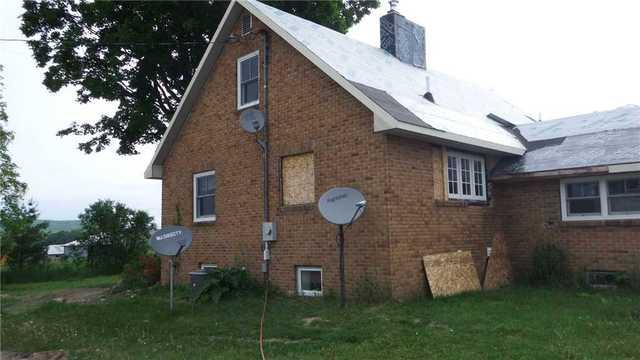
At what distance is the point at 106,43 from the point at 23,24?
10.8ft

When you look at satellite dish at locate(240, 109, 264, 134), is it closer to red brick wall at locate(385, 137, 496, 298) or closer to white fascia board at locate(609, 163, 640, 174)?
red brick wall at locate(385, 137, 496, 298)

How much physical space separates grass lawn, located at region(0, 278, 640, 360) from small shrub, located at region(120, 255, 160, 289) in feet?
13.0

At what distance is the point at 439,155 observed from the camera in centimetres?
1169

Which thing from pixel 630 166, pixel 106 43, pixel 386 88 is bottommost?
pixel 630 166

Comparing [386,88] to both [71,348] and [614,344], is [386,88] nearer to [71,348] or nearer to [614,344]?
[614,344]

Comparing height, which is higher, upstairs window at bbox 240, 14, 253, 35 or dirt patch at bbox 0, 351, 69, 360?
upstairs window at bbox 240, 14, 253, 35

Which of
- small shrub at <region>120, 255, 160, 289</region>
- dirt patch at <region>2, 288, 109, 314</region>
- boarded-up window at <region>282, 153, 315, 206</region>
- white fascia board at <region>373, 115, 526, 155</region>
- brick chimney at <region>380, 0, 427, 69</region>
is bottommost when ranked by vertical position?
dirt patch at <region>2, 288, 109, 314</region>

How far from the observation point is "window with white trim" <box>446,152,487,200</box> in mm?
12148

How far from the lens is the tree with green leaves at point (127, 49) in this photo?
19.7 metres

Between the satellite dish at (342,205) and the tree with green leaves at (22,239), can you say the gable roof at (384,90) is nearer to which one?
the satellite dish at (342,205)

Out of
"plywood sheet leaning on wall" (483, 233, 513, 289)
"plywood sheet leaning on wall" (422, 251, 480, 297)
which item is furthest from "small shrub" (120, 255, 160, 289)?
"plywood sheet leaning on wall" (483, 233, 513, 289)

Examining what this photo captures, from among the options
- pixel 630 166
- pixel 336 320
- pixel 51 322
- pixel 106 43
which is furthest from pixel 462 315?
pixel 106 43

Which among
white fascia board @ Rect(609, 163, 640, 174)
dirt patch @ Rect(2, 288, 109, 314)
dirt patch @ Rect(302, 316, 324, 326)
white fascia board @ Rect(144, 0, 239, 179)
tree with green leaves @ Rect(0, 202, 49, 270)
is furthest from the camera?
tree with green leaves @ Rect(0, 202, 49, 270)

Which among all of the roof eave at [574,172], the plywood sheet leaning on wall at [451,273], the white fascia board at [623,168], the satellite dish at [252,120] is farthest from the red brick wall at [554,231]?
the satellite dish at [252,120]
